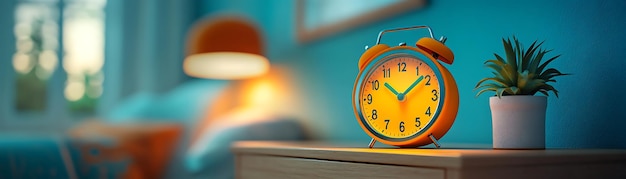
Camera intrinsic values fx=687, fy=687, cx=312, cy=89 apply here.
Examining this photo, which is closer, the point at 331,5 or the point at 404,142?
the point at 404,142

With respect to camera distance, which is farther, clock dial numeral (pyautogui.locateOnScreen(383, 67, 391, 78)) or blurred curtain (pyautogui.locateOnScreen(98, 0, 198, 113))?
blurred curtain (pyautogui.locateOnScreen(98, 0, 198, 113))

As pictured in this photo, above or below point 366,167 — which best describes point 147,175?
below

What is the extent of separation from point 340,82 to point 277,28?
643mm

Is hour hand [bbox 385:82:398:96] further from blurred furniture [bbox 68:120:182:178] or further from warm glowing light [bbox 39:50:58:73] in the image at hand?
warm glowing light [bbox 39:50:58:73]

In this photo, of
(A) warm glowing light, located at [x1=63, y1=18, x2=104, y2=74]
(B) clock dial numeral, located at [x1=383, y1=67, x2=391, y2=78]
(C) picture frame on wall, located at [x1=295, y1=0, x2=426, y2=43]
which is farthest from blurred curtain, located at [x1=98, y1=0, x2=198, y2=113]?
(B) clock dial numeral, located at [x1=383, y1=67, x2=391, y2=78]

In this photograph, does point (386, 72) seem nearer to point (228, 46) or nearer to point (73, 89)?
point (228, 46)

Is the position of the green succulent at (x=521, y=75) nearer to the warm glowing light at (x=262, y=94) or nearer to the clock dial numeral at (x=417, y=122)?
the clock dial numeral at (x=417, y=122)

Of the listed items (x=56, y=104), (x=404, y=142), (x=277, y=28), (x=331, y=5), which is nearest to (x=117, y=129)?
(x=277, y=28)

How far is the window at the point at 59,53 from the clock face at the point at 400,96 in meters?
2.58

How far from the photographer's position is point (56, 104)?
351 centimetres

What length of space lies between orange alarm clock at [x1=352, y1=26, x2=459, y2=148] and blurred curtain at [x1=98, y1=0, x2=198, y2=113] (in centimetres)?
240

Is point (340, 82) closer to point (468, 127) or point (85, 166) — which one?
point (468, 127)

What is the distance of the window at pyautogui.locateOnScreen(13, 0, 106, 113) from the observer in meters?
3.49

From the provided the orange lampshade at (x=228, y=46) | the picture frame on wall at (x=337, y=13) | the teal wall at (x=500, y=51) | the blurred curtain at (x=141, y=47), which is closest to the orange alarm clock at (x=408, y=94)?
the teal wall at (x=500, y=51)
